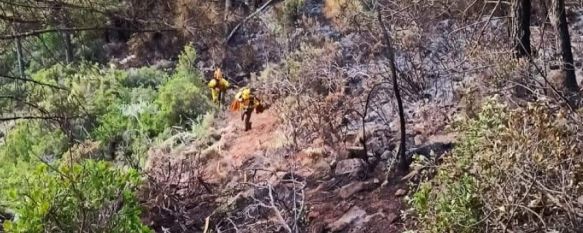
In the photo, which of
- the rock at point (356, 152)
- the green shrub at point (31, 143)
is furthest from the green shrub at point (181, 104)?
the rock at point (356, 152)

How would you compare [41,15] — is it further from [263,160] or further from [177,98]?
[177,98]

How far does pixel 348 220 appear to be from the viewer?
6.43 metres

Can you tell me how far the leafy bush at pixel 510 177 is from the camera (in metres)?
4.39

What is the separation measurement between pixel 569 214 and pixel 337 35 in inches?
340

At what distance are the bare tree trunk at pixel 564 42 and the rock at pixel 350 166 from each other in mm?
2201

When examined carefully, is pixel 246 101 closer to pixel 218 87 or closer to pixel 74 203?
pixel 218 87

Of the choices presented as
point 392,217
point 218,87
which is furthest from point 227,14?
point 392,217

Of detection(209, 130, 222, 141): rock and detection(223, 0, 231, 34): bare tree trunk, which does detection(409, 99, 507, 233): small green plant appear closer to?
detection(209, 130, 222, 141): rock

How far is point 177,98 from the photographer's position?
11.2 m

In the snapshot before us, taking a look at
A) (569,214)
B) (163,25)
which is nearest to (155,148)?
(163,25)

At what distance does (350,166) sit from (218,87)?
4283mm

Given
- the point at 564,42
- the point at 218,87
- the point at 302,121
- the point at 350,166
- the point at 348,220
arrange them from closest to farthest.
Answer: the point at 348,220, the point at 350,166, the point at 564,42, the point at 302,121, the point at 218,87

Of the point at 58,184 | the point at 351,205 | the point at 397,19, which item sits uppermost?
the point at 397,19

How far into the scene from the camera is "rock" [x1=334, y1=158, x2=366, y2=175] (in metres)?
7.29
